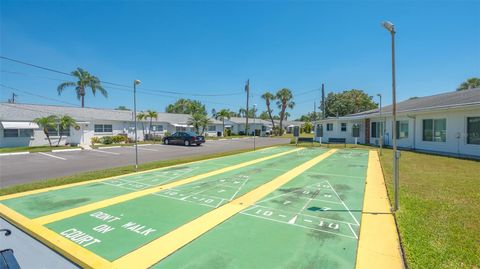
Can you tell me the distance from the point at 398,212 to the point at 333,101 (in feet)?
176

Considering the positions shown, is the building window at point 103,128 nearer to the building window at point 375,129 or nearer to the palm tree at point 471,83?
the building window at point 375,129

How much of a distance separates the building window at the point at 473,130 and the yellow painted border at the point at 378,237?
11.3 m

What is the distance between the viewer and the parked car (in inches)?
1020

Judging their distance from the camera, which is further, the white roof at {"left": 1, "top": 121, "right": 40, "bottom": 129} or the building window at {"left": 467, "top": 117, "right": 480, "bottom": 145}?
the white roof at {"left": 1, "top": 121, "right": 40, "bottom": 129}

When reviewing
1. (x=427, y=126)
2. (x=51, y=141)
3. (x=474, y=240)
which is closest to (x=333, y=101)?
(x=427, y=126)

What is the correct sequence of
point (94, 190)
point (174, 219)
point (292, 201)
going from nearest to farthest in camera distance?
point (174, 219) → point (292, 201) → point (94, 190)

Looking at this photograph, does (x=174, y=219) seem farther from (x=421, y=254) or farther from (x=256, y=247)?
(x=421, y=254)

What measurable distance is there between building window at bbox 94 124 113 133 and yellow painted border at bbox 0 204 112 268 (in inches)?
1015

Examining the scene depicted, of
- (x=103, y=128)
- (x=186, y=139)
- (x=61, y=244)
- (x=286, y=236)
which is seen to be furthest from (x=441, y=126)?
(x=103, y=128)

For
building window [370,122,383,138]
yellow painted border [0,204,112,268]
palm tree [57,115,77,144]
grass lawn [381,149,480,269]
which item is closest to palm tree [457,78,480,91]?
building window [370,122,383,138]

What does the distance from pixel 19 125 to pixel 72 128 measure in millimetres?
4161

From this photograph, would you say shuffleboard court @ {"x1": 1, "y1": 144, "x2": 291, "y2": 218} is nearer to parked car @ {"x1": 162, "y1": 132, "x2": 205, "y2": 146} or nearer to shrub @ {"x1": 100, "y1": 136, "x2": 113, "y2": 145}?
parked car @ {"x1": 162, "y1": 132, "x2": 205, "y2": 146}

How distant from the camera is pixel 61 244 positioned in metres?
3.96

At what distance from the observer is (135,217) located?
5062 mm
